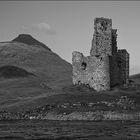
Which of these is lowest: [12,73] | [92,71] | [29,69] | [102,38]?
[92,71]

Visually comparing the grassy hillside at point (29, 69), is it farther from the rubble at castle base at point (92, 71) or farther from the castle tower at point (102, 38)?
the castle tower at point (102, 38)

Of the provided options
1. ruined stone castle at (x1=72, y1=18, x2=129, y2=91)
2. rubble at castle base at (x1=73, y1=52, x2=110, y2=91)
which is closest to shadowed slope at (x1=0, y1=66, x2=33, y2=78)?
rubble at castle base at (x1=73, y1=52, x2=110, y2=91)

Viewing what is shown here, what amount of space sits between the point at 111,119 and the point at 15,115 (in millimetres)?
12795

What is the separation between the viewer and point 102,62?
235ft

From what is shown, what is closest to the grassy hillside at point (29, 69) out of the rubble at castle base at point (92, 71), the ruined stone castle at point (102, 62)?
the rubble at castle base at point (92, 71)

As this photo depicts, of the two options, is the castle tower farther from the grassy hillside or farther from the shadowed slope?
the shadowed slope

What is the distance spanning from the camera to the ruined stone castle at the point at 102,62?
71.9 metres

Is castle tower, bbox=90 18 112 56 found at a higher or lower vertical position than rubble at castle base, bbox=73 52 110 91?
higher

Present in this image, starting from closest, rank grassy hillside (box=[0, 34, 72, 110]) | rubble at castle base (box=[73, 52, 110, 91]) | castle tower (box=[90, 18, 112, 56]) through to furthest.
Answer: rubble at castle base (box=[73, 52, 110, 91]) → castle tower (box=[90, 18, 112, 56]) → grassy hillside (box=[0, 34, 72, 110])

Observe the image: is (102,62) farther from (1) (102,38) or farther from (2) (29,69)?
(2) (29,69)

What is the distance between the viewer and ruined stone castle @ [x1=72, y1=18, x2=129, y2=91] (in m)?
71.9

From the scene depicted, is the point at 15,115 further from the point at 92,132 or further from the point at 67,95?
the point at 92,132

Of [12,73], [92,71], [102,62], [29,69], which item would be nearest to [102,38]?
[102,62]

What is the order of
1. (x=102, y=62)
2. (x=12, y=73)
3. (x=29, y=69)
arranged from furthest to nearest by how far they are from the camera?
(x=29, y=69)
(x=12, y=73)
(x=102, y=62)
